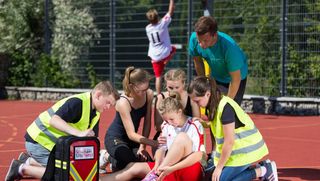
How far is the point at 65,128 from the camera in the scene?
7152mm

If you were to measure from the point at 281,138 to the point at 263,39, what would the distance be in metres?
5.29

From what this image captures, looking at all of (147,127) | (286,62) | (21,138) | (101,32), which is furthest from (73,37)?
(147,127)

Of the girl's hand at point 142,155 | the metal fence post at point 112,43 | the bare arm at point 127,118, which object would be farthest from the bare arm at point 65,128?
the metal fence post at point 112,43

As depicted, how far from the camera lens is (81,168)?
697 centimetres

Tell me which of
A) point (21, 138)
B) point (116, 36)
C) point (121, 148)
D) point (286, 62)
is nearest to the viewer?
point (121, 148)

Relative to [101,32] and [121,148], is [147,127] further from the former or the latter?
[101,32]

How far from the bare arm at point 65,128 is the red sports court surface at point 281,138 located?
4.46 feet

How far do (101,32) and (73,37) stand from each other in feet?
4.73

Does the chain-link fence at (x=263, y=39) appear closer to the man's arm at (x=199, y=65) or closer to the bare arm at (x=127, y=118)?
the man's arm at (x=199, y=65)

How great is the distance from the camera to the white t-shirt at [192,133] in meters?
7.40

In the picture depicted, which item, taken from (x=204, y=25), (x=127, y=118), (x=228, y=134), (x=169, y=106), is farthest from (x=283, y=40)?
(x=228, y=134)

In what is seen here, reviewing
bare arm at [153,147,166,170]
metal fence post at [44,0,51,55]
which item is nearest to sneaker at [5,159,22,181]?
bare arm at [153,147,166,170]

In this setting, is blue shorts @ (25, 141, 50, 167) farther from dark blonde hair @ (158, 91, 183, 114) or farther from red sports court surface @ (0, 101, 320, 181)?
dark blonde hair @ (158, 91, 183, 114)

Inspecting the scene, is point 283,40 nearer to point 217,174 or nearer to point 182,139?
point 182,139
